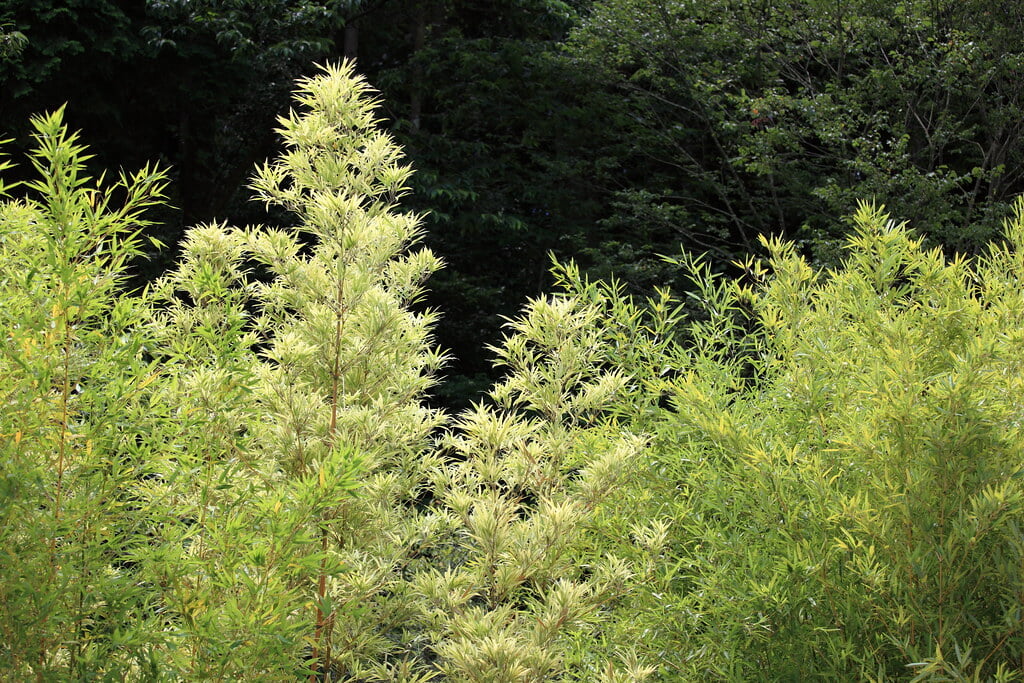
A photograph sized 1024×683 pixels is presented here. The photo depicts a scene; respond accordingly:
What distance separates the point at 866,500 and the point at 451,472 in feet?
3.61

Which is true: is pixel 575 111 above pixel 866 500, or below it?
above

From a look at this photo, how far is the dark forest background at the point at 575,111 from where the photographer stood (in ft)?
25.6

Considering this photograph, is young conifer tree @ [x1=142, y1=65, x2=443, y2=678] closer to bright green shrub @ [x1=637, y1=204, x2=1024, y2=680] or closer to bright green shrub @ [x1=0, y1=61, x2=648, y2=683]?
bright green shrub @ [x1=0, y1=61, x2=648, y2=683]

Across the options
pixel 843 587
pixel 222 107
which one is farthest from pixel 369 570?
pixel 222 107

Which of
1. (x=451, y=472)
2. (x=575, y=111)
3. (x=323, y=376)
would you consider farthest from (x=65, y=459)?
(x=575, y=111)

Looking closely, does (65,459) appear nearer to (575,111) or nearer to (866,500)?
(866,500)

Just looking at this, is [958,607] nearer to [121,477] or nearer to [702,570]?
[702,570]

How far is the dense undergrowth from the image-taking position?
186 centimetres

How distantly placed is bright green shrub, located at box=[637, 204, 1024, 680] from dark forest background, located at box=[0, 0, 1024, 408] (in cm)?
527

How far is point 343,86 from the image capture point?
2.42m

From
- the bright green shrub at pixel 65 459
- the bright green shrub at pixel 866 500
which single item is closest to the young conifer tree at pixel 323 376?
the bright green shrub at pixel 65 459

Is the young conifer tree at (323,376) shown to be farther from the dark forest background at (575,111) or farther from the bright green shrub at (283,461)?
the dark forest background at (575,111)

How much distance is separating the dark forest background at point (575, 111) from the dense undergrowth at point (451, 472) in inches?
204

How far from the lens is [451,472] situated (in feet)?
8.30
